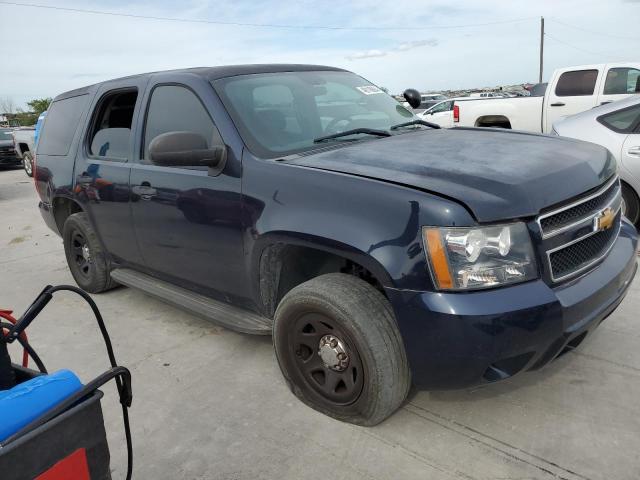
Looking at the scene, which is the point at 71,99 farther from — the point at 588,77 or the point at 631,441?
the point at 588,77

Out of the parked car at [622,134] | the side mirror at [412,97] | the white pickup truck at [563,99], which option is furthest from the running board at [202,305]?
the white pickup truck at [563,99]

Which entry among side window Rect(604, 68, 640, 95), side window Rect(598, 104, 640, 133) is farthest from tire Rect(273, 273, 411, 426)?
side window Rect(604, 68, 640, 95)

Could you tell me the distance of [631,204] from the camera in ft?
17.8

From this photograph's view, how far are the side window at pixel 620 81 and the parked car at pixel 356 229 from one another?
7.61 m

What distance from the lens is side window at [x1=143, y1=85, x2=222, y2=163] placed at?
3.21 m

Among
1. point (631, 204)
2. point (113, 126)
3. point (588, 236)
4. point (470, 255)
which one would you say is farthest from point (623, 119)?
point (113, 126)

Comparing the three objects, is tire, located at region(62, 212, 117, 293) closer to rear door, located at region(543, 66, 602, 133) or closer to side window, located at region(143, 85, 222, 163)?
side window, located at region(143, 85, 222, 163)

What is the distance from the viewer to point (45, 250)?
683cm

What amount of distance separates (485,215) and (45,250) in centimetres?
620

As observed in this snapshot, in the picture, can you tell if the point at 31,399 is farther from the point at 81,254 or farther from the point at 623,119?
the point at 623,119

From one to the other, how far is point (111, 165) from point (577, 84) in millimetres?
9072

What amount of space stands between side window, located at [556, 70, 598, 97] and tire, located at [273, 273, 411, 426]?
911 cm

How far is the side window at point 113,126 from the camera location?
3951 mm

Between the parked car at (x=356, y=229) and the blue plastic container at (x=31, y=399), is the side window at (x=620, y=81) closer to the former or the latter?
the parked car at (x=356, y=229)
